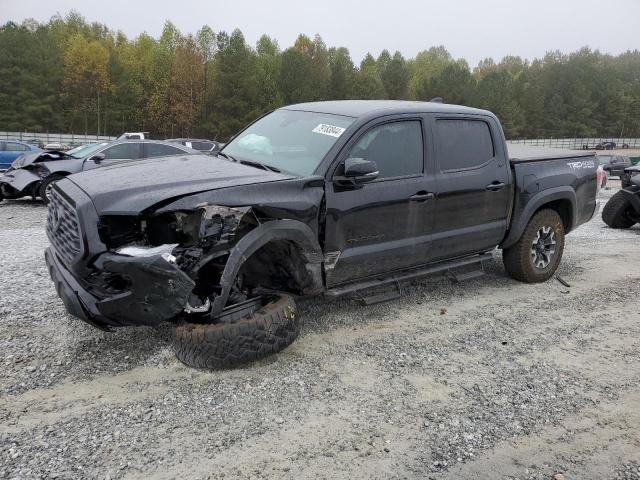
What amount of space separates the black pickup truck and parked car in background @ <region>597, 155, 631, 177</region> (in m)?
23.5

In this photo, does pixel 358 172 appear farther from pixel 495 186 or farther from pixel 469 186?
pixel 495 186

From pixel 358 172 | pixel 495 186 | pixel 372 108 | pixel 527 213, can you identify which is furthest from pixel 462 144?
pixel 358 172

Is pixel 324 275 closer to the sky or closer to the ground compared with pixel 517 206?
closer to the ground

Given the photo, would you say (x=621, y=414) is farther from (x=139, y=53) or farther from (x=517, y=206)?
(x=139, y=53)

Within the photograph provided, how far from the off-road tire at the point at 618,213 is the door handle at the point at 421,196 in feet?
21.6

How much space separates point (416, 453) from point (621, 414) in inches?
58.0

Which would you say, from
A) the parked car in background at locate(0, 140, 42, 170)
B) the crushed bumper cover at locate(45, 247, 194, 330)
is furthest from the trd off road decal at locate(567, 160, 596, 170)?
the parked car in background at locate(0, 140, 42, 170)

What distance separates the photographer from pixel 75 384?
11.3 ft

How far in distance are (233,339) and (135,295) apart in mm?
695

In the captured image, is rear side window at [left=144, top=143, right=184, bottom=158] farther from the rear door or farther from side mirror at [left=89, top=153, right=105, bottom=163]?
the rear door

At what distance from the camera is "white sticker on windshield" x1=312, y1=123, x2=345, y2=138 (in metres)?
4.26

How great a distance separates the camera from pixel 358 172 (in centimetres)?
395

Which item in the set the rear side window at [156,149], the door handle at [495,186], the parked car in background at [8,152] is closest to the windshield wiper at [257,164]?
the door handle at [495,186]

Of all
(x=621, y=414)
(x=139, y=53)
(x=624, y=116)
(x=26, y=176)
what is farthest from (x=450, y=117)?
(x=624, y=116)
